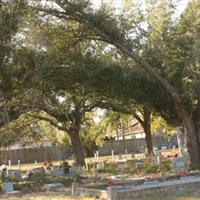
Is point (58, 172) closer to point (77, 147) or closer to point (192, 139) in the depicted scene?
point (192, 139)

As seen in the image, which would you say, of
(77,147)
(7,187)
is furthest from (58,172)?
(77,147)

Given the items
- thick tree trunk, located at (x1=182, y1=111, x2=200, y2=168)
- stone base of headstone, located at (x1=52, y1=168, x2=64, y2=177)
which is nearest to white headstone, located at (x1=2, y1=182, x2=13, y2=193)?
stone base of headstone, located at (x1=52, y1=168, x2=64, y2=177)

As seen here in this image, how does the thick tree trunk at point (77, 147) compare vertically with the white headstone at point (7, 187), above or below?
above

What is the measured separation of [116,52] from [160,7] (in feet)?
14.8

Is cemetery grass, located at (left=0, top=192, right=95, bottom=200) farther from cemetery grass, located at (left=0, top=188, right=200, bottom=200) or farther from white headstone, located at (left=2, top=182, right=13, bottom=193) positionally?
white headstone, located at (left=2, top=182, right=13, bottom=193)

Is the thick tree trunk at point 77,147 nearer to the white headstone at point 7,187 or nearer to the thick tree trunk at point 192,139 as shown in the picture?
the thick tree trunk at point 192,139

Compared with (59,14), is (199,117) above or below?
below

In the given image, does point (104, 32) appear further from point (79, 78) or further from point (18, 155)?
point (18, 155)

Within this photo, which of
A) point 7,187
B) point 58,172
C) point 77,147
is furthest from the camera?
point 77,147

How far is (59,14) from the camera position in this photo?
25875mm

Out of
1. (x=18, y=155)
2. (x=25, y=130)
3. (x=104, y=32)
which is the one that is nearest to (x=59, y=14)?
(x=104, y=32)

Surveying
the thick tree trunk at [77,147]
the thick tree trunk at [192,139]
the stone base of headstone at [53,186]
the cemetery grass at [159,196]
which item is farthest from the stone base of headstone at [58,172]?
the cemetery grass at [159,196]

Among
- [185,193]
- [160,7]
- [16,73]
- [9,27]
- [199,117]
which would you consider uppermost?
[160,7]

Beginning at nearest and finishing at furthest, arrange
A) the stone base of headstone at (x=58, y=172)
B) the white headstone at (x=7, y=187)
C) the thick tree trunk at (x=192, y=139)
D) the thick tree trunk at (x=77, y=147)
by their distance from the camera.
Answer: the white headstone at (x=7, y=187) < the thick tree trunk at (x=192, y=139) < the stone base of headstone at (x=58, y=172) < the thick tree trunk at (x=77, y=147)
